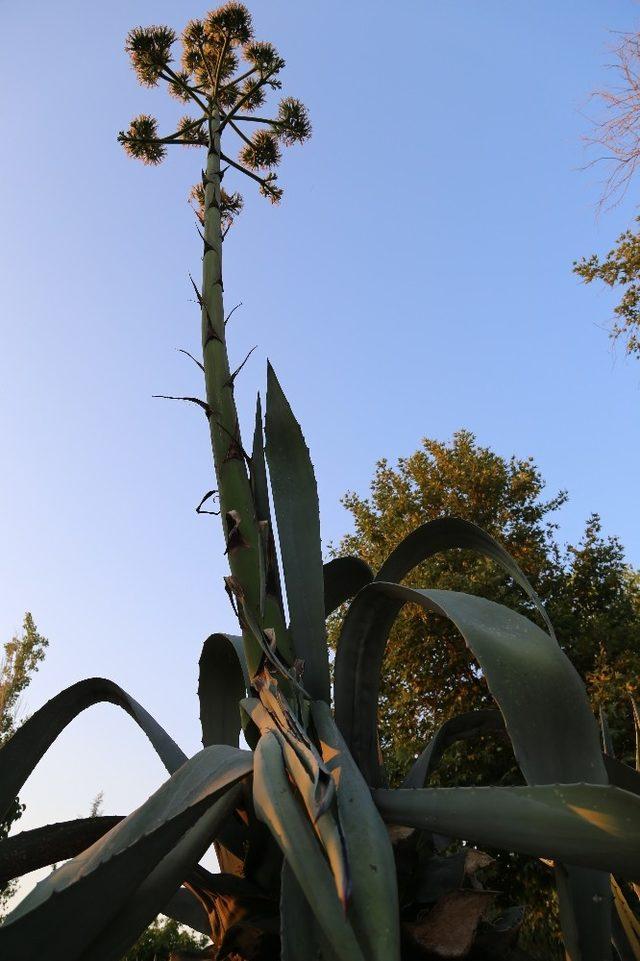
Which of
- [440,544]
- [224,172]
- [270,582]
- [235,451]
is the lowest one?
[270,582]

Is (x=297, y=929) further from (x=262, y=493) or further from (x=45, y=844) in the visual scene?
(x=262, y=493)

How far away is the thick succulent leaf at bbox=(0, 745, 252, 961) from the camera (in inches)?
40.0

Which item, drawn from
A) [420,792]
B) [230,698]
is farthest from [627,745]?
[420,792]

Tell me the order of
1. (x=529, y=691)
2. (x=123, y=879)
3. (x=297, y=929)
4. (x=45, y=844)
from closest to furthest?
1. (x=123, y=879)
2. (x=297, y=929)
3. (x=529, y=691)
4. (x=45, y=844)

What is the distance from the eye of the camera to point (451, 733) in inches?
78.3

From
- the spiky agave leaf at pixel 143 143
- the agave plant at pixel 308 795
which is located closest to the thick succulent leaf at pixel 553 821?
the agave plant at pixel 308 795

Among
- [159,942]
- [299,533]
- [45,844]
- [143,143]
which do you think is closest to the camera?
[45,844]

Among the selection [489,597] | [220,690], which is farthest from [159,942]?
[220,690]

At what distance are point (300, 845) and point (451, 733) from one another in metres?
0.95

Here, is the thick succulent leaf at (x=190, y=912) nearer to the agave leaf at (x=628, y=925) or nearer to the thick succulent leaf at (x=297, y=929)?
the thick succulent leaf at (x=297, y=929)

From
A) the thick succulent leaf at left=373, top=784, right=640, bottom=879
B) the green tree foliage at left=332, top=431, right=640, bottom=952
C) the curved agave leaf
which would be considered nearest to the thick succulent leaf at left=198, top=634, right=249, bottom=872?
the curved agave leaf

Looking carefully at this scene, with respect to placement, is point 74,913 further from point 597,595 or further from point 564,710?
point 597,595

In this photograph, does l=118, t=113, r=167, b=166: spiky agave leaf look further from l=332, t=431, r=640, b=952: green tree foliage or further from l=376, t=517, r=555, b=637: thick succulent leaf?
l=332, t=431, r=640, b=952: green tree foliage

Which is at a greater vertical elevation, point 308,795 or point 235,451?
point 235,451
